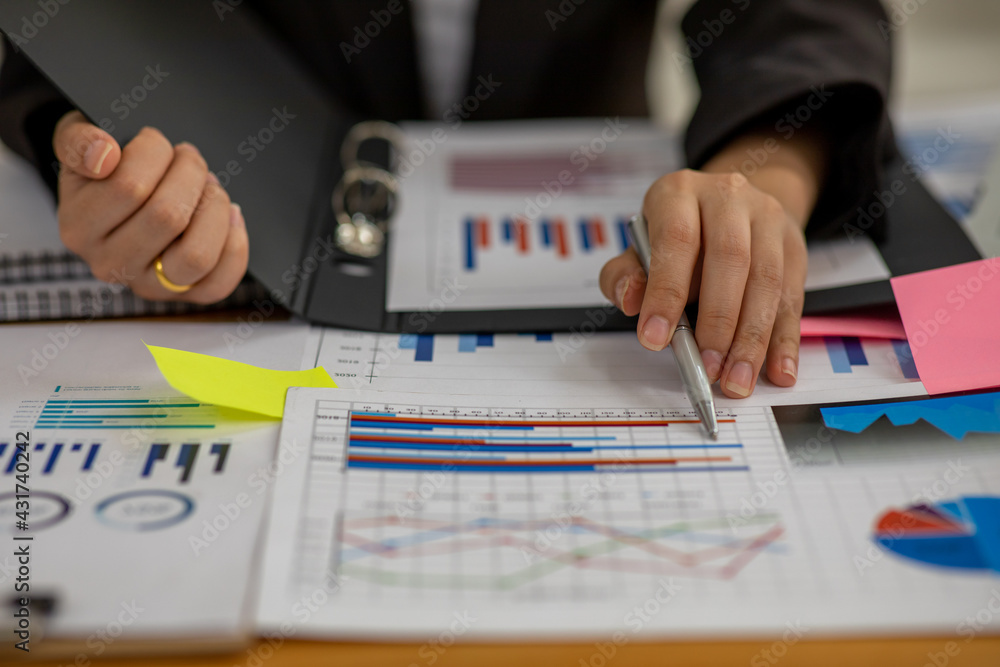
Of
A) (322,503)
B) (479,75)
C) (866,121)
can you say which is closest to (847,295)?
(866,121)

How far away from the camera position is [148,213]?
0.51 meters

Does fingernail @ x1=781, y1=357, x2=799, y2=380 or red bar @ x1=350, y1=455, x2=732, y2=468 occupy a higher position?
fingernail @ x1=781, y1=357, x2=799, y2=380

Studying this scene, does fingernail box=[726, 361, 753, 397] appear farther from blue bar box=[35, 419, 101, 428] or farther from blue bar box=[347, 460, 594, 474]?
blue bar box=[35, 419, 101, 428]

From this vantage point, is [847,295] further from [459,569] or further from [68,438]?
[68,438]

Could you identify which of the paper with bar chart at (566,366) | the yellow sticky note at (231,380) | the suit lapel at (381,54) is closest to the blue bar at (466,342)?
the paper with bar chart at (566,366)

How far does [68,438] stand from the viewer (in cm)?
45

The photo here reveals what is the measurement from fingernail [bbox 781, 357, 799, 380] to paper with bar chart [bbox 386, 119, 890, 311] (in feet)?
0.37

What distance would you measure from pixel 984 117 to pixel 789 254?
19.5 inches

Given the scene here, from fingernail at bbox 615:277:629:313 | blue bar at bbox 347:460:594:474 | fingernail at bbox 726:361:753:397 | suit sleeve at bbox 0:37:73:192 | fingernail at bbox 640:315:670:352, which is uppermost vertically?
suit sleeve at bbox 0:37:73:192

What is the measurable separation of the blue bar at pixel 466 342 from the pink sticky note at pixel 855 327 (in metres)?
0.24

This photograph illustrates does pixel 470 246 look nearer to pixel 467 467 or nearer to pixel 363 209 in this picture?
pixel 363 209

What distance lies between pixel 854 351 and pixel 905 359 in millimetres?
33

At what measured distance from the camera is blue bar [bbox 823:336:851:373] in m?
0.52

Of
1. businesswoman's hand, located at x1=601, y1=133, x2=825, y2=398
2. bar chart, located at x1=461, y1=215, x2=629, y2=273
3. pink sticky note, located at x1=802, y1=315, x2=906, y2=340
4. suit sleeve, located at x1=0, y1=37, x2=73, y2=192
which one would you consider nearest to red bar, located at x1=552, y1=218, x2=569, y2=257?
bar chart, located at x1=461, y1=215, x2=629, y2=273
